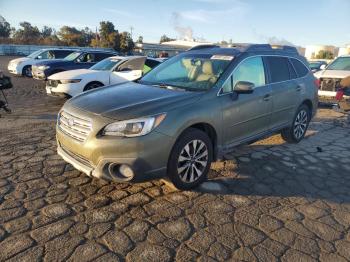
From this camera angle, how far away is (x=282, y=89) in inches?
221

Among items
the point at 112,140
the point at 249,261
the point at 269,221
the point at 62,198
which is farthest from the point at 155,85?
the point at 249,261

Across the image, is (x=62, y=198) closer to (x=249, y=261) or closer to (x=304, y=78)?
(x=249, y=261)

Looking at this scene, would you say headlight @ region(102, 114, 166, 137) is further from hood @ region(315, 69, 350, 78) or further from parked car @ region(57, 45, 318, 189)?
hood @ region(315, 69, 350, 78)

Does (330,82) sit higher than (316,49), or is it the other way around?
(316,49)

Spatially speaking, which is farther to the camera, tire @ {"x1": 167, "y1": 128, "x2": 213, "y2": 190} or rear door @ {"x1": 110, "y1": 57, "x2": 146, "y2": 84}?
rear door @ {"x1": 110, "y1": 57, "x2": 146, "y2": 84}

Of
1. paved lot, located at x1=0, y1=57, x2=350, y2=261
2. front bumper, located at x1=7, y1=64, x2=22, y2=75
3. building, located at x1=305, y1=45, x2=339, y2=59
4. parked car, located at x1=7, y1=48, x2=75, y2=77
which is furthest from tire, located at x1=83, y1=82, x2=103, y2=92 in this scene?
building, located at x1=305, y1=45, x2=339, y2=59

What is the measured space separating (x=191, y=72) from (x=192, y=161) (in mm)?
1511

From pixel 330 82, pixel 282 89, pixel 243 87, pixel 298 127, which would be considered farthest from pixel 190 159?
pixel 330 82

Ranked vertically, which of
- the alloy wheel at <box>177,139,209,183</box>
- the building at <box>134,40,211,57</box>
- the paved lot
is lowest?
the paved lot

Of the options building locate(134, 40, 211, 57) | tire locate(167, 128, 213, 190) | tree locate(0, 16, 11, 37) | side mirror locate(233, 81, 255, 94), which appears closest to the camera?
tire locate(167, 128, 213, 190)

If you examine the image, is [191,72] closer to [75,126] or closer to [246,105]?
[246,105]

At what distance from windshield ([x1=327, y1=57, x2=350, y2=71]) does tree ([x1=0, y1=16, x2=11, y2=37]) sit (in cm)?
7108

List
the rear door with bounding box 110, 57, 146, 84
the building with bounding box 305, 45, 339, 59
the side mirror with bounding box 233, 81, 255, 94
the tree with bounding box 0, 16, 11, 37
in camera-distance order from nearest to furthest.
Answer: the side mirror with bounding box 233, 81, 255, 94 < the rear door with bounding box 110, 57, 146, 84 < the tree with bounding box 0, 16, 11, 37 < the building with bounding box 305, 45, 339, 59

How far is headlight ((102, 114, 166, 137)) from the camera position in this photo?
3615 mm
